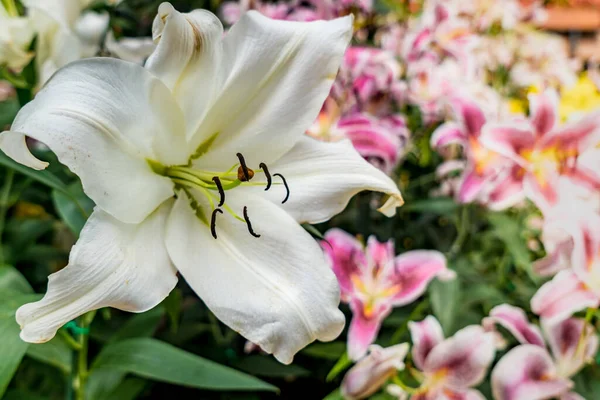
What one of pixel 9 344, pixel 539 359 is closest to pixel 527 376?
pixel 539 359

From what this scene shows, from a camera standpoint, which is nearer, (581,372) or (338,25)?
(338,25)

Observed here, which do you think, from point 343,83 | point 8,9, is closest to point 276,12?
point 343,83

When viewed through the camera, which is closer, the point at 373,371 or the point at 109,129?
the point at 109,129

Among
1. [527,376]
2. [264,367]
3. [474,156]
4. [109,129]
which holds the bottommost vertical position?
[264,367]

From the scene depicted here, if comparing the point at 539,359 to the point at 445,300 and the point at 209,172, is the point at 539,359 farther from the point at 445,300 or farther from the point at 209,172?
the point at 209,172

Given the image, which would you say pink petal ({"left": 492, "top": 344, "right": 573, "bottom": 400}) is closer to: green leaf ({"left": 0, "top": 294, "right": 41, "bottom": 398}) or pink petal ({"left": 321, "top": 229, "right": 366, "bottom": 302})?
pink petal ({"left": 321, "top": 229, "right": 366, "bottom": 302})

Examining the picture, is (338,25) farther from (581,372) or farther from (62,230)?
(62,230)
